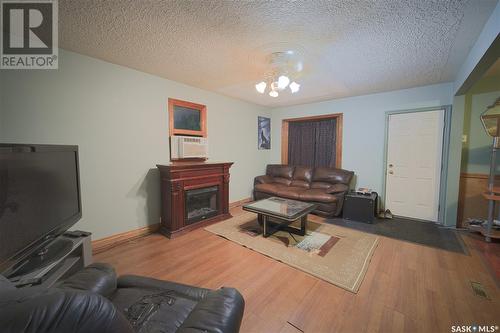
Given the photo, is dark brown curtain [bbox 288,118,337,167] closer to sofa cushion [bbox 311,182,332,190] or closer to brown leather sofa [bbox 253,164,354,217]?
brown leather sofa [bbox 253,164,354,217]

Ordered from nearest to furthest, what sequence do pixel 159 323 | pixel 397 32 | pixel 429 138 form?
1. pixel 159 323
2. pixel 397 32
3. pixel 429 138

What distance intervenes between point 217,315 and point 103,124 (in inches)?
106

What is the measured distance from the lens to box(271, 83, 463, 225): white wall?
3564mm

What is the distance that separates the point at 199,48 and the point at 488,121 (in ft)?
12.9

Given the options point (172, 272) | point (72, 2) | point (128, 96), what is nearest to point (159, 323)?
point (172, 272)

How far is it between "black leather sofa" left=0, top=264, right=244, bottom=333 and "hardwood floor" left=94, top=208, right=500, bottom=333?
65 centimetres

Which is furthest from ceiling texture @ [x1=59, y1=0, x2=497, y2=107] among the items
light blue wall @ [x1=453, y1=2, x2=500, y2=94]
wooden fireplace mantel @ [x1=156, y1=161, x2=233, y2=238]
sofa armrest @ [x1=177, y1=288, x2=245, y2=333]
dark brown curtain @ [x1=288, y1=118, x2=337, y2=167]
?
sofa armrest @ [x1=177, y1=288, x2=245, y2=333]

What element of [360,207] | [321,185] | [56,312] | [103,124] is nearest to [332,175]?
[321,185]

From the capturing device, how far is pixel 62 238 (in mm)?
1747

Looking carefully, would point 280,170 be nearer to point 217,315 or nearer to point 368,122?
point 368,122

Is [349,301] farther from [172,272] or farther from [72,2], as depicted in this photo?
[72,2]

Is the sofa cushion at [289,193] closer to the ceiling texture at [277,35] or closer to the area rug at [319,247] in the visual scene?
the area rug at [319,247]

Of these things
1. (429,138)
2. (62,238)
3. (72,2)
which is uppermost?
(72,2)

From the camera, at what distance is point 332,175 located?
4199 millimetres
